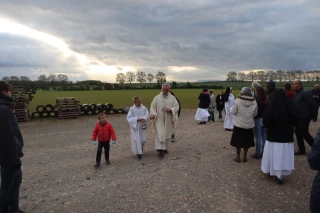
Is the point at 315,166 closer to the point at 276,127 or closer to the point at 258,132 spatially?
the point at 276,127

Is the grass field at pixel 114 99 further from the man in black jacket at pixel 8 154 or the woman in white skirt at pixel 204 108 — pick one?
the man in black jacket at pixel 8 154

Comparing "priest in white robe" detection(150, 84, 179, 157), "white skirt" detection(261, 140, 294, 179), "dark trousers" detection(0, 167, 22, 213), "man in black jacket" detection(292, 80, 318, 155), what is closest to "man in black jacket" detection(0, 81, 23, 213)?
"dark trousers" detection(0, 167, 22, 213)

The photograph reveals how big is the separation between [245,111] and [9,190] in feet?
17.2

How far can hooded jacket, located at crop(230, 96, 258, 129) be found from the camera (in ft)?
21.2

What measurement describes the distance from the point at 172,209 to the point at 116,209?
40.1 inches

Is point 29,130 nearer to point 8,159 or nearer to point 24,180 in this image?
point 24,180

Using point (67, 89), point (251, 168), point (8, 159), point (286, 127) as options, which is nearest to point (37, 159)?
point (8, 159)

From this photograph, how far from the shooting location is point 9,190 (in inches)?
162

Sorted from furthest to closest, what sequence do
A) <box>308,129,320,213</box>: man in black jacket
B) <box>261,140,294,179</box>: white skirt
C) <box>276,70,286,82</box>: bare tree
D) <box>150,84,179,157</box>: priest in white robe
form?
1. <box>276,70,286,82</box>: bare tree
2. <box>150,84,179,157</box>: priest in white robe
3. <box>261,140,294,179</box>: white skirt
4. <box>308,129,320,213</box>: man in black jacket

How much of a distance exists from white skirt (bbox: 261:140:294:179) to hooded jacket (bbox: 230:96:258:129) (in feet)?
3.44

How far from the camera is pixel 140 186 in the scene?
5715 millimetres

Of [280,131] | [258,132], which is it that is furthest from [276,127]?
[258,132]

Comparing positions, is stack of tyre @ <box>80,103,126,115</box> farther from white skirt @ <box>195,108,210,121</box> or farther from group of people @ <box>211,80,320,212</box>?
group of people @ <box>211,80,320,212</box>

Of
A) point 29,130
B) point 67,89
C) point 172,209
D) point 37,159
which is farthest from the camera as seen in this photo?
point 67,89
